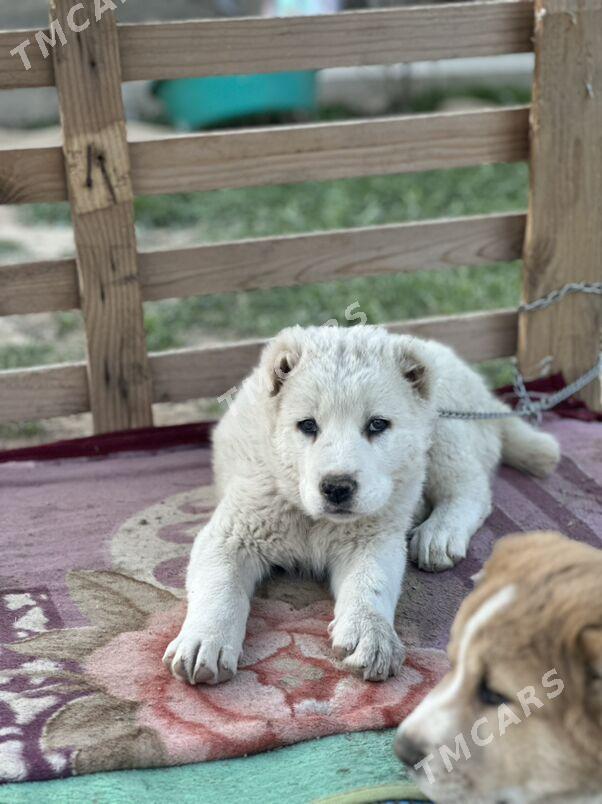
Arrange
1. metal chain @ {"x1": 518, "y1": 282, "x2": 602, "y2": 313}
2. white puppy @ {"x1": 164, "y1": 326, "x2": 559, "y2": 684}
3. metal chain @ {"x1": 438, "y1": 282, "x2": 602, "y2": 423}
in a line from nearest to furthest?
1. white puppy @ {"x1": 164, "y1": 326, "x2": 559, "y2": 684}
2. metal chain @ {"x1": 438, "y1": 282, "x2": 602, "y2": 423}
3. metal chain @ {"x1": 518, "y1": 282, "x2": 602, "y2": 313}

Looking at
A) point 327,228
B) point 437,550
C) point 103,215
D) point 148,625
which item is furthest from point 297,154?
point 327,228

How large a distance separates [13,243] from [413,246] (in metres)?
4.57

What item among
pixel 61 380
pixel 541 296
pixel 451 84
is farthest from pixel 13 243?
pixel 451 84

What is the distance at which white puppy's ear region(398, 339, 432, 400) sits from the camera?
3.96 meters

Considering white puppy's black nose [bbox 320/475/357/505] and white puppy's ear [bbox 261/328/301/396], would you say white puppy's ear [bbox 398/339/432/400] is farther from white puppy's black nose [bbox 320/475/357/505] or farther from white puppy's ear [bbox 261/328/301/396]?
white puppy's black nose [bbox 320/475/357/505]

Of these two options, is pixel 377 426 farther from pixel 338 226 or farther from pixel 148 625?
pixel 338 226

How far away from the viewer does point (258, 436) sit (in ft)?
13.5

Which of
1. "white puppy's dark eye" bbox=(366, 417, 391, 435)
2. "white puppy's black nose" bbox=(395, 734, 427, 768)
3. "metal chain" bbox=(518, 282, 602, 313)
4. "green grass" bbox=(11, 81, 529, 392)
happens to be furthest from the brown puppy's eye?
"green grass" bbox=(11, 81, 529, 392)

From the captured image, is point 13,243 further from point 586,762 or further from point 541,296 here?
point 586,762

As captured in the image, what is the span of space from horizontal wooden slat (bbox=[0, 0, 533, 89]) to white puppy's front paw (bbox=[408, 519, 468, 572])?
2282 millimetres

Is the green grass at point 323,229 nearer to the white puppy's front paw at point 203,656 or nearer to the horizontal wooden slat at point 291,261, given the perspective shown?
the horizontal wooden slat at point 291,261

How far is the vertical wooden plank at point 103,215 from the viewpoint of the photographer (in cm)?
480

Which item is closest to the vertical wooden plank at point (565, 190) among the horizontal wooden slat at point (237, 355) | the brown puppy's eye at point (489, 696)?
the horizontal wooden slat at point (237, 355)

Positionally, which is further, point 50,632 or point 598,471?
point 598,471
